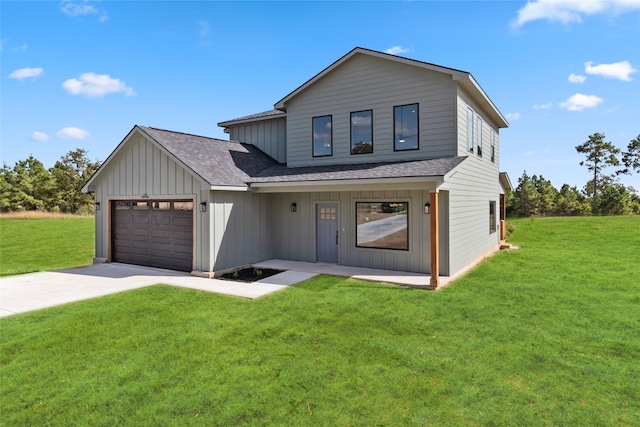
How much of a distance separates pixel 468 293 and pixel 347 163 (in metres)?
5.97

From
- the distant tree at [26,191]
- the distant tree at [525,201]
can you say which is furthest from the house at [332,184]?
the distant tree at [26,191]

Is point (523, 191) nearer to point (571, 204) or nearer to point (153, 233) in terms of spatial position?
point (571, 204)

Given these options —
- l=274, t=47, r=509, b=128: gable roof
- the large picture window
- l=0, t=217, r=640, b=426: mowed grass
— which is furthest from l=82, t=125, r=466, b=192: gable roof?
l=0, t=217, r=640, b=426: mowed grass

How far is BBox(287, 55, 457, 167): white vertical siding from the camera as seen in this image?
33.6ft

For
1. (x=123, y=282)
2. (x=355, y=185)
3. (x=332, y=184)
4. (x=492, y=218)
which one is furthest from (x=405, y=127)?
(x=123, y=282)

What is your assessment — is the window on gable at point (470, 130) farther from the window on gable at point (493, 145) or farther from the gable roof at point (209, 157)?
the gable roof at point (209, 157)

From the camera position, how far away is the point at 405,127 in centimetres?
1085

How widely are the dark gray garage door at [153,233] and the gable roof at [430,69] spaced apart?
18.8ft

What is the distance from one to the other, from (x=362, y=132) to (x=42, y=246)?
17424mm

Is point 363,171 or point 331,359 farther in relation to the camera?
point 363,171

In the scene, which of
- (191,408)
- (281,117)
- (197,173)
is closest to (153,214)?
(197,173)

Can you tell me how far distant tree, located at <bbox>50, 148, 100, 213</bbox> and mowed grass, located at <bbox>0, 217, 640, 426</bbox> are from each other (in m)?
37.4

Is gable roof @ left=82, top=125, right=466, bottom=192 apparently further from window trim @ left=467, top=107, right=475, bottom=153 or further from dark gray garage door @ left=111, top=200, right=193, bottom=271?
window trim @ left=467, top=107, right=475, bottom=153

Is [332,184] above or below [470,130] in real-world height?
below
